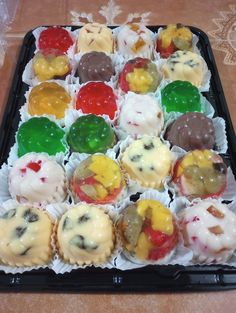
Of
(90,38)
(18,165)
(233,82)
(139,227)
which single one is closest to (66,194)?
(18,165)

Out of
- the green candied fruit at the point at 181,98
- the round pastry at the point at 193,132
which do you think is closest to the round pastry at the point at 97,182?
the round pastry at the point at 193,132

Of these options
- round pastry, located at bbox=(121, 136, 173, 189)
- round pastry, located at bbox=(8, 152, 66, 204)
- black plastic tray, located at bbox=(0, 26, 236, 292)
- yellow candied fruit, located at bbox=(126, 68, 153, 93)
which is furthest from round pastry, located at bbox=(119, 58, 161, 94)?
black plastic tray, located at bbox=(0, 26, 236, 292)

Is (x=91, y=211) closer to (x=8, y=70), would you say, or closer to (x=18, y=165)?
(x=18, y=165)

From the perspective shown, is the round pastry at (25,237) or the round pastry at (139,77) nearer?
the round pastry at (25,237)

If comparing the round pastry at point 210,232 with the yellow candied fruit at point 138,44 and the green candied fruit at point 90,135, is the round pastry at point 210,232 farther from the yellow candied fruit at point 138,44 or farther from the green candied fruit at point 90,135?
the yellow candied fruit at point 138,44

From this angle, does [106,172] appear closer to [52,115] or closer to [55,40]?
[52,115]

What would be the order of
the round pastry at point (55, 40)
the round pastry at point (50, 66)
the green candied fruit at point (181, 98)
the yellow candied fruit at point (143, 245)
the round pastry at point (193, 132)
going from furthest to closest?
the round pastry at point (55, 40) → the round pastry at point (50, 66) → the green candied fruit at point (181, 98) → the round pastry at point (193, 132) → the yellow candied fruit at point (143, 245)

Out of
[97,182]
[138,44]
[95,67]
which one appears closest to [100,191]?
[97,182]
